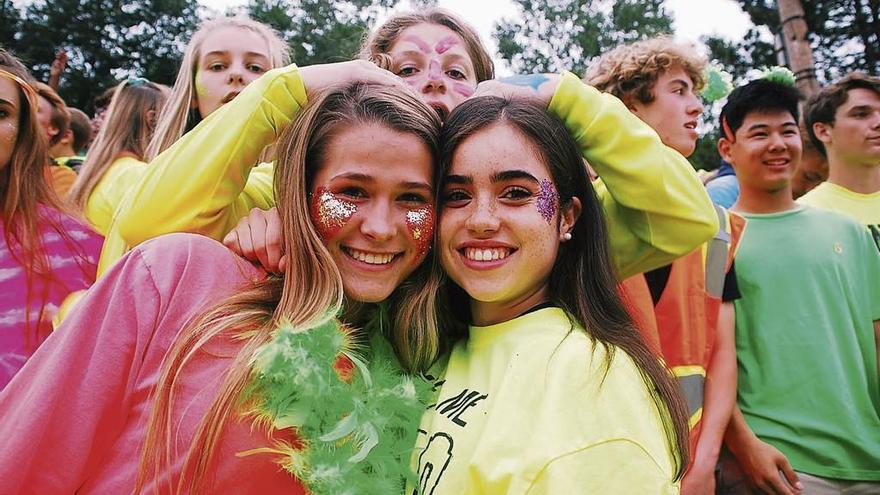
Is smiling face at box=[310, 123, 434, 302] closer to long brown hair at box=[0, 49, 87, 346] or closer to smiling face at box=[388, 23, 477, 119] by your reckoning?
smiling face at box=[388, 23, 477, 119]

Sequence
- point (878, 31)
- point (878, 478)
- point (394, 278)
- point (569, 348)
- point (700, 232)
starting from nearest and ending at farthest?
point (569, 348)
point (394, 278)
point (700, 232)
point (878, 478)
point (878, 31)

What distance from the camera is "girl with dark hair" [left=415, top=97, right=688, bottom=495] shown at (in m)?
1.42

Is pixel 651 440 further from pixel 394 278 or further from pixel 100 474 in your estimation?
pixel 100 474

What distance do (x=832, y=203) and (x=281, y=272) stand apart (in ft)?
10.2

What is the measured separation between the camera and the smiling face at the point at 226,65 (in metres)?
3.03

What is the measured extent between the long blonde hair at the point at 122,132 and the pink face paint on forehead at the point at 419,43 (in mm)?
1530

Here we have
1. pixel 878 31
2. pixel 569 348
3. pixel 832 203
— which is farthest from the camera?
pixel 878 31

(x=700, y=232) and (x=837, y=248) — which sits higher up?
(x=700, y=232)

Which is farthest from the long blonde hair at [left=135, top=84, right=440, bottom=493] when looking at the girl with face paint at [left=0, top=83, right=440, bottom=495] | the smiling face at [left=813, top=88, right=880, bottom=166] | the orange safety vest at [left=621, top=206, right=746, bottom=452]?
the smiling face at [left=813, top=88, right=880, bottom=166]

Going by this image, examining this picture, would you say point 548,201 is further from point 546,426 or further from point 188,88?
point 188,88

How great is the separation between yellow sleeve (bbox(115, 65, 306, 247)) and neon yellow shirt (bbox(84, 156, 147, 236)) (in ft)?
3.22

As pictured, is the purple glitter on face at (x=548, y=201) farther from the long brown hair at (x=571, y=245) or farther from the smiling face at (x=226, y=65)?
the smiling face at (x=226, y=65)

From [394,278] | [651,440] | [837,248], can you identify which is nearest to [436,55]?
[394,278]

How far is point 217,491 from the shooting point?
58.5 inches
